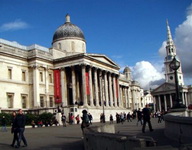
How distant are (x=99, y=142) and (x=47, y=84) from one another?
130 ft

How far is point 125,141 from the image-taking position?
6293 mm

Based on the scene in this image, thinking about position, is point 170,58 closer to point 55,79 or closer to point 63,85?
point 63,85

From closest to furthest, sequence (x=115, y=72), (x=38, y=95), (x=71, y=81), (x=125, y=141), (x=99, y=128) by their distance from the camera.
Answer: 1. (x=125, y=141)
2. (x=99, y=128)
3. (x=38, y=95)
4. (x=71, y=81)
5. (x=115, y=72)

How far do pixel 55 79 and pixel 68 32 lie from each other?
12.6 metres

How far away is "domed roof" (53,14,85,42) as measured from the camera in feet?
184

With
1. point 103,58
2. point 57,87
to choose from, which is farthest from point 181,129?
point 103,58

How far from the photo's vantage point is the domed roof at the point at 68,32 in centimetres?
5609

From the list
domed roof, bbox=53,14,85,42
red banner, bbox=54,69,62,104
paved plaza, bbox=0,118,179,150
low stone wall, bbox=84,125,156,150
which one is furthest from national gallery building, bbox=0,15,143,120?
low stone wall, bbox=84,125,156,150

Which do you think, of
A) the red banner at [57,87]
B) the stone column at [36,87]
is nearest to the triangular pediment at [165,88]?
the red banner at [57,87]

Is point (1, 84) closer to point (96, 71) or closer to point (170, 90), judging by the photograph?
point (96, 71)

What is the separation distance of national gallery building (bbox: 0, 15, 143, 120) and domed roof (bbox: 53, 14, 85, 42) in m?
0.31

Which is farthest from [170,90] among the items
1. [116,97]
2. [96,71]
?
[96,71]

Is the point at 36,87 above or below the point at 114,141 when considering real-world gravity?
above

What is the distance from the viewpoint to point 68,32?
184 ft
